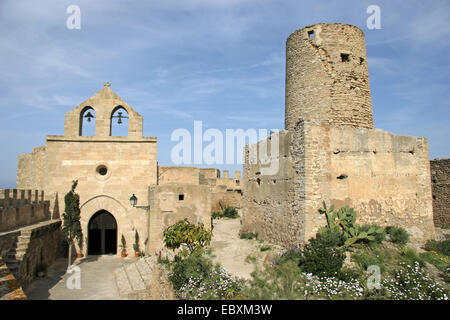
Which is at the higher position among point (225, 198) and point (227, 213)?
point (225, 198)

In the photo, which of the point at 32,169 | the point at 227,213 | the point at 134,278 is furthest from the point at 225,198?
the point at 134,278

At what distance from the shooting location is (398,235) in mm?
11219

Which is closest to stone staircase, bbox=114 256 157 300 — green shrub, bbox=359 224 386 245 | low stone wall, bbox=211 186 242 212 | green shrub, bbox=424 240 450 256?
green shrub, bbox=359 224 386 245

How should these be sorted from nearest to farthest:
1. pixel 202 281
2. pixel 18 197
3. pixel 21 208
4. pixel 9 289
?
pixel 9 289 < pixel 202 281 < pixel 21 208 < pixel 18 197

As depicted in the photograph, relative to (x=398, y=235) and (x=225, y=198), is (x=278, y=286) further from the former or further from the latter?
(x=225, y=198)

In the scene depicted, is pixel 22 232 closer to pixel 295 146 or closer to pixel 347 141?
pixel 295 146

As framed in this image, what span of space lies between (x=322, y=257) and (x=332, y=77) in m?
6.78

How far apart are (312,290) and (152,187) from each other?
864cm

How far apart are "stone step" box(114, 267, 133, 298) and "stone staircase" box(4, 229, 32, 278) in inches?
118

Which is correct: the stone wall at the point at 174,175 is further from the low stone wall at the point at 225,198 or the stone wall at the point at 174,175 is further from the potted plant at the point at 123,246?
the low stone wall at the point at 225,198

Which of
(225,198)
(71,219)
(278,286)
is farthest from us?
(225,198)

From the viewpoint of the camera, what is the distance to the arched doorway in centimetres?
1540

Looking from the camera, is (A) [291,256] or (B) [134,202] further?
(B) [134,202]

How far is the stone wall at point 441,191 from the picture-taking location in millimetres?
15711
